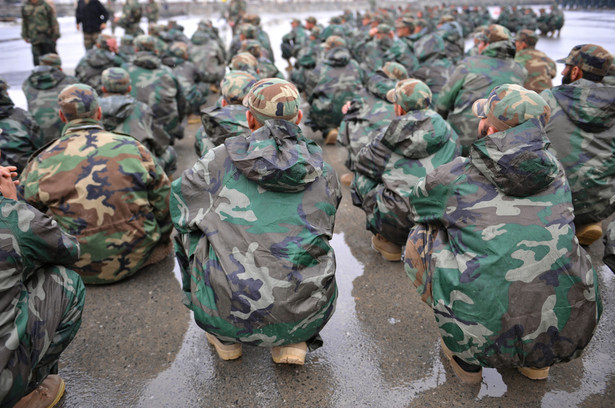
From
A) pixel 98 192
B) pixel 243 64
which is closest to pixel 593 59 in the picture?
pixel 243 64

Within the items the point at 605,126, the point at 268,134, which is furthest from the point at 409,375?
the point at 605,126

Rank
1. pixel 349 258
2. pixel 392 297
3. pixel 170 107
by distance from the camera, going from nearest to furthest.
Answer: pixel 392 297
pixel 349 258
pixel 170 107

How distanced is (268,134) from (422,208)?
96cm

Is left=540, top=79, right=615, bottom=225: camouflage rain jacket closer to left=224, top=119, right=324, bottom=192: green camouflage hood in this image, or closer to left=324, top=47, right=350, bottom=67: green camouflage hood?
left=224, top=119, right=324, bottom=192: green camouflage hood

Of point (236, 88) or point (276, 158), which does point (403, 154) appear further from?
point (236, 88)

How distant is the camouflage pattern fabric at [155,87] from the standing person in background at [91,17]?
5.29m

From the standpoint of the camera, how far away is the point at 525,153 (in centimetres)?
201

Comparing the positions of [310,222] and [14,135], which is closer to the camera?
[310,222]

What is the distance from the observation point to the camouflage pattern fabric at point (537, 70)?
5.94 metres

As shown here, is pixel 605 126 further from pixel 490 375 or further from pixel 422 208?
pixel 490 375

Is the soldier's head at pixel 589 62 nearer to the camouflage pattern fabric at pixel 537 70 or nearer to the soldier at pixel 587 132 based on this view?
the soldier at pixel 587 132

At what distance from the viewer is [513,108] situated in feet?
7.32

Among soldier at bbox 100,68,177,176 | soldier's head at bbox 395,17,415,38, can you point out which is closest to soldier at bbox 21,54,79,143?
soldier at bbox 100,68,177,176

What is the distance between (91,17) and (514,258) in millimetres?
10934
